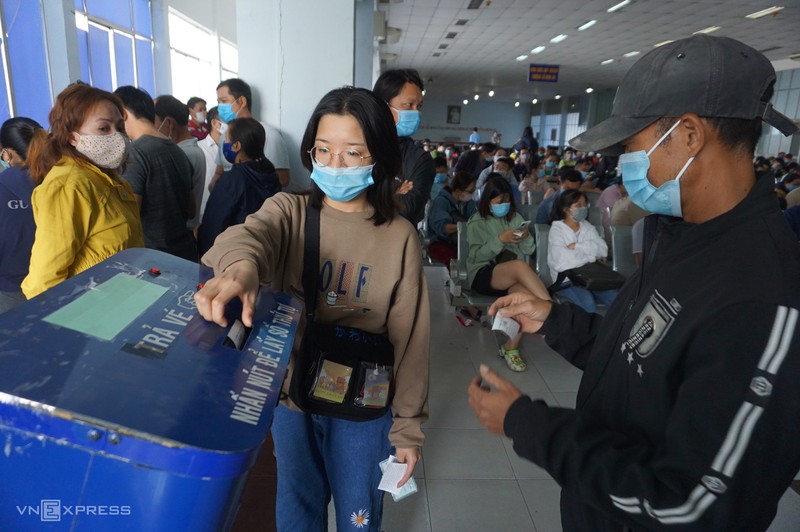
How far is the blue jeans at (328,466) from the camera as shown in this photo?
1.38 metres

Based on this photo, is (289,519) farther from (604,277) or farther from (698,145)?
(604,277)

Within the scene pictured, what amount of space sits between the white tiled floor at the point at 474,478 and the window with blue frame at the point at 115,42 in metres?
6.28

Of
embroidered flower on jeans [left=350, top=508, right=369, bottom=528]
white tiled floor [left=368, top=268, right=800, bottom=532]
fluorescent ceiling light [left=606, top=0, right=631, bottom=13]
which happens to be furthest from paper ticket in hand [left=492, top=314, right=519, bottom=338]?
fluorescent ceiling light [left=606, top=0, right=631, bottom=13]

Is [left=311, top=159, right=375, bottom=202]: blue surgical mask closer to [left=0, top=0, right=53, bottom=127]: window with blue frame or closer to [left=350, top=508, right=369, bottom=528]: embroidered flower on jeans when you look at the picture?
[left=350, top=508, right=369, bottom=528]: embroidered flower on jeans

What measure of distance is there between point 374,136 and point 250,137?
5.64 ft

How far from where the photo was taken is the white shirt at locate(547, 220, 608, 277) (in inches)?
169

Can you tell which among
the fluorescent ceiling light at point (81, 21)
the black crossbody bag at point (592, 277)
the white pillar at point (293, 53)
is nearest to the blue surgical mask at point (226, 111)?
the white pillar at point (293, 53)

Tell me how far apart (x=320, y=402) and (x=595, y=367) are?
2.16 feet

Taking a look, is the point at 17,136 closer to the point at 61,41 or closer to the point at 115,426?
the point at 115,426

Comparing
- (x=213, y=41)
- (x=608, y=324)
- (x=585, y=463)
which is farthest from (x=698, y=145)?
(x=213, y=41)

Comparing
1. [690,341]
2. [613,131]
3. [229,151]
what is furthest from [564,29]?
[690,341]

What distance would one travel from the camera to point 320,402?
4.04 ft

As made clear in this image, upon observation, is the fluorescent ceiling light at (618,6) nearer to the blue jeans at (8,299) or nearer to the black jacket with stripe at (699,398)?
the black jacket with stripe at (699,398)

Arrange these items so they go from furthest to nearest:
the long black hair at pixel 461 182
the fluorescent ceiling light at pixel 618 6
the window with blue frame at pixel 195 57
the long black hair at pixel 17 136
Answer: the fluorescent ceiling light at pixel 618 6 < the window with blue frame at pixel 195 57 < the long black hair at pixel 461 182 < the long black hair at pixel 17 136
